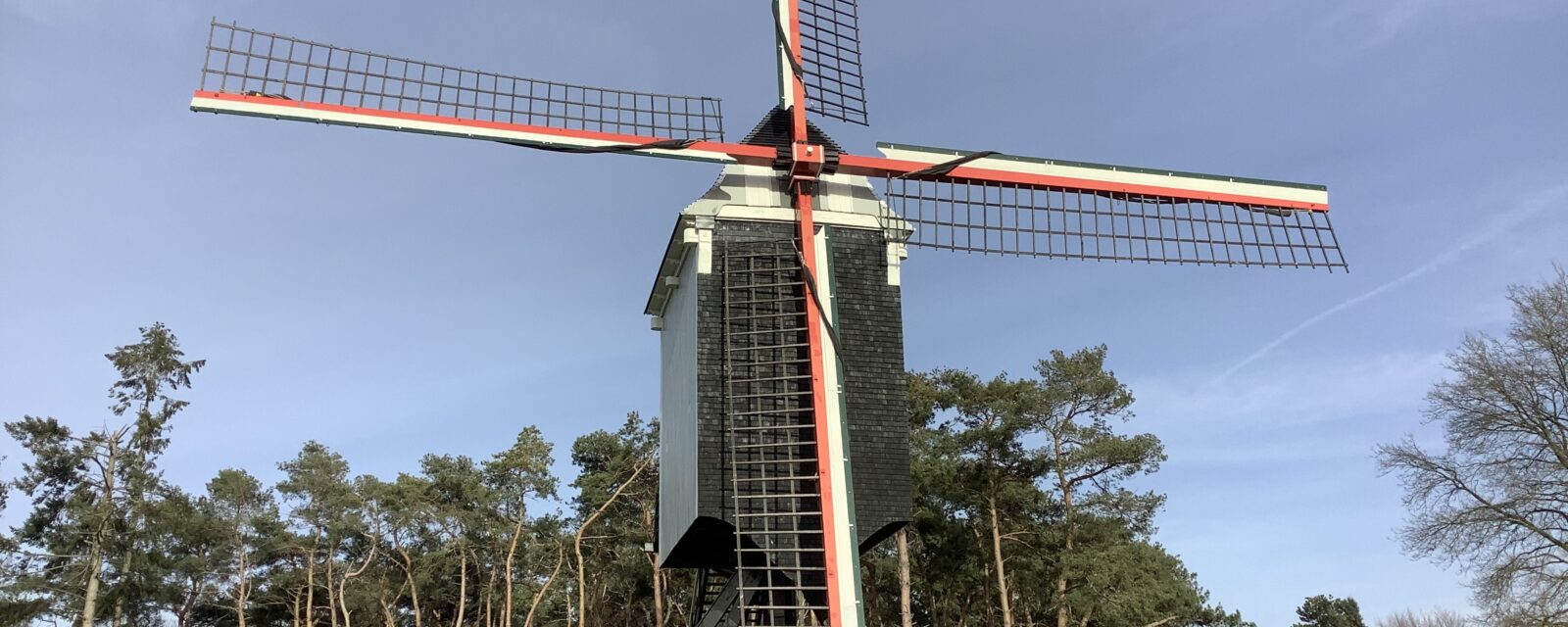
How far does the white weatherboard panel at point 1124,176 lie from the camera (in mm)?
16016

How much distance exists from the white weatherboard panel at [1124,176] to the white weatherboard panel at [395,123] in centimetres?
305

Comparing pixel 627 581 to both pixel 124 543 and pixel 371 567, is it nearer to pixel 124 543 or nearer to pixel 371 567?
pixel 371 567

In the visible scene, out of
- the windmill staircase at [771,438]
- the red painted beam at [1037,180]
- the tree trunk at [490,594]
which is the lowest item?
the windmill staircase at [771,438]

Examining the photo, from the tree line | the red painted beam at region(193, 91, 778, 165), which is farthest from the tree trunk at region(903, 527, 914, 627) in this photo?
the red painted beam at region(193, 91, 778, 165)

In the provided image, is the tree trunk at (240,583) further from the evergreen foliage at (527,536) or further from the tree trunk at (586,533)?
the tree trunk at (586,533)

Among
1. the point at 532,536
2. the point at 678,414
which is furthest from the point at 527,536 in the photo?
the point at 678,414

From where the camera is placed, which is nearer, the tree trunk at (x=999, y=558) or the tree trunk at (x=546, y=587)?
the tree trunk at (x=999, y=558)

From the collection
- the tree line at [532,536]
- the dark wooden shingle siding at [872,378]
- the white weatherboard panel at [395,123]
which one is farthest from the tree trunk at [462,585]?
the white weatherboard panel at [395,123]

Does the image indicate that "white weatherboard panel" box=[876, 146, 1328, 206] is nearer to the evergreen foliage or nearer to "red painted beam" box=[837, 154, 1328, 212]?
"red painted beam" box=[837, 154, 1328, 212]

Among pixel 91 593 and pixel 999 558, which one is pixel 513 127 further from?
pixel 91 593

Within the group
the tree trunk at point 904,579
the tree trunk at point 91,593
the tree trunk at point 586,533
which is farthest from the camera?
the tree trunk at point 586,533

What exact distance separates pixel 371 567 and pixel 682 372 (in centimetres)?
3267

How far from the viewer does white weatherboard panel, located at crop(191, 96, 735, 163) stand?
44.3 feet

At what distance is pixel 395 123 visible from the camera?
14078mm
